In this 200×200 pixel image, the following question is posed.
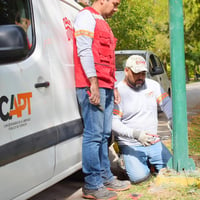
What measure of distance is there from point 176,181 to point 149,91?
98cm

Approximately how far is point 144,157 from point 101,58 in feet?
4.17

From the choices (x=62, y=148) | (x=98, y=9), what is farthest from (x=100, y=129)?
(x=98, y=9)

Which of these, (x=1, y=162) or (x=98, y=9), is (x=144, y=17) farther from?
(x=1, y=162)

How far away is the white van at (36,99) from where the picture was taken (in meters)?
2.22

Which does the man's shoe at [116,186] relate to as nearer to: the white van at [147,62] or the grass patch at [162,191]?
the grass patch at [162,191]

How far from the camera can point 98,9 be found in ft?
11.3

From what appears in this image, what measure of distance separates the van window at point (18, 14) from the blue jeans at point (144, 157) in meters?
1.79

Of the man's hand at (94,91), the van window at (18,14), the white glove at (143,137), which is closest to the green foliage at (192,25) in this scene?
the white glove at (143,137)

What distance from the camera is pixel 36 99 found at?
8.40ft

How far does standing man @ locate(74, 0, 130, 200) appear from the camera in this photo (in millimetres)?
3160

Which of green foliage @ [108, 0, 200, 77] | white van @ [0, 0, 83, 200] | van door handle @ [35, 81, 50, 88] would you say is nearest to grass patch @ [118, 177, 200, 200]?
white van @ [0, 0, 83, 200]

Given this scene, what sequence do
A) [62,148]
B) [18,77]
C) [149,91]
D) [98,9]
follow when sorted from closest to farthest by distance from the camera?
[18,77], [62,148], [98,9], [149,91]

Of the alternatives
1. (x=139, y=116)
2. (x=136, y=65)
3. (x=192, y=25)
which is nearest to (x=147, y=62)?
(x=192, y=25)

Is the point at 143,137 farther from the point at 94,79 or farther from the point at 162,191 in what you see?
the point at 94,79
